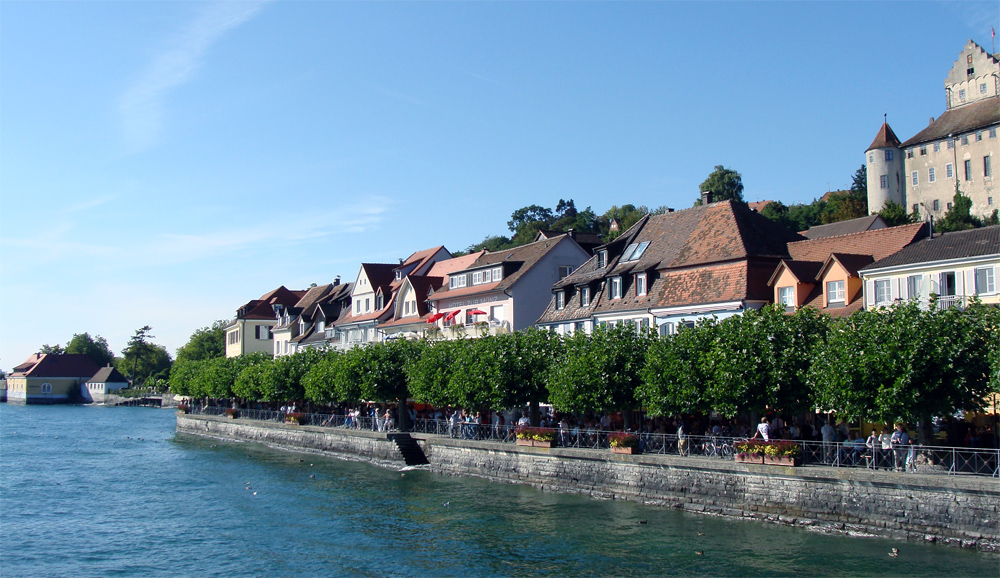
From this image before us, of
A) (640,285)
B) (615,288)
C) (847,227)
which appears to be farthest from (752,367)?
(847,227)

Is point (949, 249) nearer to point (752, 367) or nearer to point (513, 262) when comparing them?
point (752, 367)

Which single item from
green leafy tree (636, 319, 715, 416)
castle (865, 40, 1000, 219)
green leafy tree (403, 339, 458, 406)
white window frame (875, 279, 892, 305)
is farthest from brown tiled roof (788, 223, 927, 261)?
castle (865, 40, 1000, 219)

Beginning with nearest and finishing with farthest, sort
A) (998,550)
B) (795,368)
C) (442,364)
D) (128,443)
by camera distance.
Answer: (998,550) < (795,368) < (442,364) < (128,443)

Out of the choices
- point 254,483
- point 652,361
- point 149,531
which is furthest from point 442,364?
point 149,531

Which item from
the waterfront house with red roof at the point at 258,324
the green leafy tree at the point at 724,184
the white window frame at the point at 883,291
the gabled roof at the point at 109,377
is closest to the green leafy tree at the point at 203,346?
the gabled roof at the point at 109,377

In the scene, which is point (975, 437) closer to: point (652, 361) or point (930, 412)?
point (930, 412)

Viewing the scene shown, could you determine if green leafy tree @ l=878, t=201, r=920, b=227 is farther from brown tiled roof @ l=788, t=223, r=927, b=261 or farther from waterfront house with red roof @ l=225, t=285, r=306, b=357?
waterfront house with red roof @ l=225, t=285, r=306, b=357

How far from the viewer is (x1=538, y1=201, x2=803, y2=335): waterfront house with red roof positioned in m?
44.5

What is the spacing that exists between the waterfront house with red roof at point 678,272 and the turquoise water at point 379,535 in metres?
13.9

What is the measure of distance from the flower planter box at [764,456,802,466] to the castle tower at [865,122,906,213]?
8136 cm

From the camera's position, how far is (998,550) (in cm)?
2347

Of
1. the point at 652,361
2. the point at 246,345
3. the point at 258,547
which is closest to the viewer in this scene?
the point at 258,547

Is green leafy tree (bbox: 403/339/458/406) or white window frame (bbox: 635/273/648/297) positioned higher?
white window frame (bbox: 635/273/648/297)

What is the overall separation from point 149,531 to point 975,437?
1147 inches
